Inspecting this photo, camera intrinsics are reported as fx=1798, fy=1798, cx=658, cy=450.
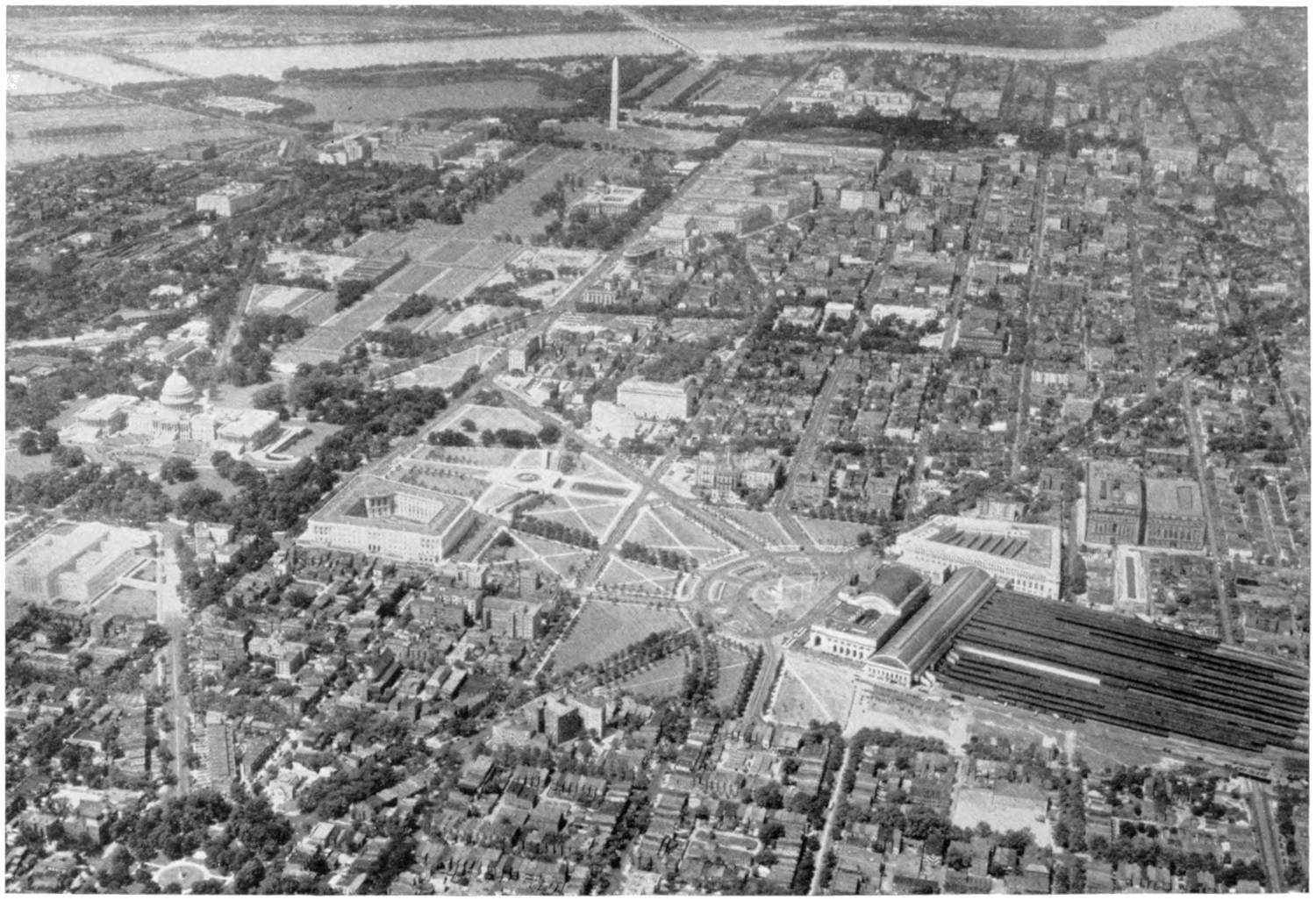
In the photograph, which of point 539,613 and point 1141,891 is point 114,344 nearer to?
point 539,613

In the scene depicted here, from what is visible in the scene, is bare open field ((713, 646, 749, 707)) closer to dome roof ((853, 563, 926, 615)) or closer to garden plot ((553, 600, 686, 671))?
garden plot ((553, 600, 686, 671))

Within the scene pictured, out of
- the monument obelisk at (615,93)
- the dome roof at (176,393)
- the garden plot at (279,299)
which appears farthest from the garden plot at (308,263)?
the monument obelisk at (615,93)

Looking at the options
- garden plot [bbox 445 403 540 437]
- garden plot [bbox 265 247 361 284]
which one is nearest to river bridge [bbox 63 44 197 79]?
garden plot [bbox 265 247 361 284]

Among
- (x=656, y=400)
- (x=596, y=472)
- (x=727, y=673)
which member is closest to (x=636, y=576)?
(x=727, y=673)

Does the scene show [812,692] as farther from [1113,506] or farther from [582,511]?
[1113,506]

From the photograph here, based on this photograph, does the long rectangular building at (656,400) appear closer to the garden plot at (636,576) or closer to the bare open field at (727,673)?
the garden plot at (636,576)
